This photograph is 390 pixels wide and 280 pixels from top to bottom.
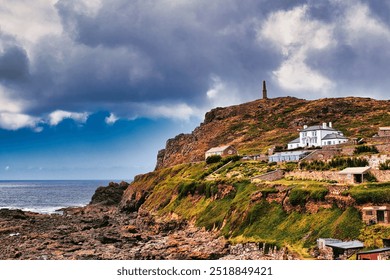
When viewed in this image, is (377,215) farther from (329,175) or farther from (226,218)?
(226,218)

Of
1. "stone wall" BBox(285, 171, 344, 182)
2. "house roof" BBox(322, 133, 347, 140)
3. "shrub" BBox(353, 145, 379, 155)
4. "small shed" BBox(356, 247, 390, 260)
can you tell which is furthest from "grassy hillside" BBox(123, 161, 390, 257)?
"house roof" BBox(322, 133, 347, 140)

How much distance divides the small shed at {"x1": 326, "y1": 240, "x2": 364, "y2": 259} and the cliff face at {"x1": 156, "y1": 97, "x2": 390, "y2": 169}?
91.2 m

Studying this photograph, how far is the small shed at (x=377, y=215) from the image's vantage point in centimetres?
3734

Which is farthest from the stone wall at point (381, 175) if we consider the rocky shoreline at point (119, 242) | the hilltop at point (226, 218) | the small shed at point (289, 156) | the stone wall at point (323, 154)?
the small shed at point (289, 156)

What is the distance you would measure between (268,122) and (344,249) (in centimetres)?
13465

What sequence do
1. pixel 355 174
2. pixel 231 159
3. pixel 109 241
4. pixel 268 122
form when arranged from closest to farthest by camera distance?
pixel 355 174 → pixel 109 241 → pixel 231 159 → pixel 268 122

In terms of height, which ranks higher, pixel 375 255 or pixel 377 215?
pixel 377 215

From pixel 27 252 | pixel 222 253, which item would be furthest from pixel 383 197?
pixel 27 252

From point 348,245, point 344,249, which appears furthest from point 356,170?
point 344,249

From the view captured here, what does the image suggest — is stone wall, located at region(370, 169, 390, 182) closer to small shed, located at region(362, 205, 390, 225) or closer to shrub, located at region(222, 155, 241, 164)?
small shed, located at region(362, 205, 390, 225)

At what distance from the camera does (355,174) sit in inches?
1860

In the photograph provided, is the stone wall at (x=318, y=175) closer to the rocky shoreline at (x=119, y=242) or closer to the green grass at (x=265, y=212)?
the green grass at (x=265, y=212)
